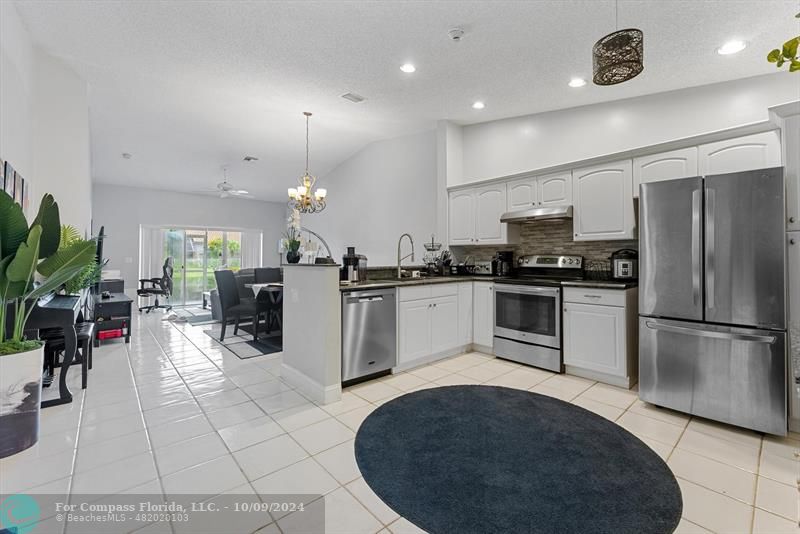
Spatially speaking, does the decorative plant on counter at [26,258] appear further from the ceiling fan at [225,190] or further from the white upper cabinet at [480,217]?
the ceiling fan at [225,190]

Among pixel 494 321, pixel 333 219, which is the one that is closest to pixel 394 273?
pixel 494 321

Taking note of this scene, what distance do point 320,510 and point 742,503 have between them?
2037 mm

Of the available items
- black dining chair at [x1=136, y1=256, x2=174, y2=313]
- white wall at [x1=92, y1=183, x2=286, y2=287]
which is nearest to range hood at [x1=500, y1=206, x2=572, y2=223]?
black dining chair at [x1=136, y1=256, x2=174, y2=313]

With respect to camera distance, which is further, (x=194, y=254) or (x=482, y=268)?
(x=194, y=254)

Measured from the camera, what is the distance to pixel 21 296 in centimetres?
191

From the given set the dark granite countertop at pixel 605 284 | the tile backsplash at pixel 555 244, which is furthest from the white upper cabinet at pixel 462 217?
the dark granite countertop at pixel 605 284

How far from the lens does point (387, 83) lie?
3.72 meters

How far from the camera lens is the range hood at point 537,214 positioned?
3637mm

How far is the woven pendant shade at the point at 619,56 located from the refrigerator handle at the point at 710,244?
41.4 inches

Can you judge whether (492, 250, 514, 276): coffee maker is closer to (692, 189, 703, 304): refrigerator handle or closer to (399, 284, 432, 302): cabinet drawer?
(399, 284, 432, 302): cabinet drawer

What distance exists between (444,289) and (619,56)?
97.9 inches

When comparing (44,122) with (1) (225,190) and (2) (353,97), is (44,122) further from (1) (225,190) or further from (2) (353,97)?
(2) (353,97)

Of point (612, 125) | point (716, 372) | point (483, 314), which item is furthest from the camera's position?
point (483, 314)

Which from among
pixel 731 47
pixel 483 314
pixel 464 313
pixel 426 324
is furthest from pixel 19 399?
pixel 731 47
